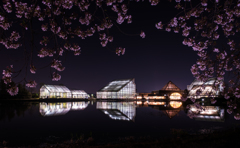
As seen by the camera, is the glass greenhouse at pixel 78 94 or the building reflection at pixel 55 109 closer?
the building reflection at pixel 55 109

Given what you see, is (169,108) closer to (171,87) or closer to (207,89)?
(207,89)

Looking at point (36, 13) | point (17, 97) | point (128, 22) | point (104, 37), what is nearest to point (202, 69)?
point (128, 22)

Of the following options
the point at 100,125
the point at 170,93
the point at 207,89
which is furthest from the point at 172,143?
the point at 170,93

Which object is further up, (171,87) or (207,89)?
(171,87)

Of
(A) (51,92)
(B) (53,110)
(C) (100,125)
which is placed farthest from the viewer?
(A) (51,92)

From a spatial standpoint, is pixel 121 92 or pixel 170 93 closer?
pixel 121 92

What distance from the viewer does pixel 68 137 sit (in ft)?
41.5

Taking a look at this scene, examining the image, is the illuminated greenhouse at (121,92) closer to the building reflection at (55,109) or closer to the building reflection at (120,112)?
the building reflection at (55,109)

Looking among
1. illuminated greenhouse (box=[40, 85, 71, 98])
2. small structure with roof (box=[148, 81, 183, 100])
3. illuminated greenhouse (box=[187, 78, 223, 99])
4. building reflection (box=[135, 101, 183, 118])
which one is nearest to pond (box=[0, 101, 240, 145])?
building reflection (box=[135, 101, 183, 118])

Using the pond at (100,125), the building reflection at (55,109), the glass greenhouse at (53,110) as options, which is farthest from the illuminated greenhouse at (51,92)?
the pond at (100,125)

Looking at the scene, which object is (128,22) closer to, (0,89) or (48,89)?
(48,89)

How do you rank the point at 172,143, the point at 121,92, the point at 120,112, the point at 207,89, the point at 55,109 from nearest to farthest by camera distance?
the point at 172,143
the point at 120,112
the point at 55,109
the point at 207,89
the point at 121,92

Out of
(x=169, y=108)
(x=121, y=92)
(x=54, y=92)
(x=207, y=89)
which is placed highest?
(x=207, y=89)

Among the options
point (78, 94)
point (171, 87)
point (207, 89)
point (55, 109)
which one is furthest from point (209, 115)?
point (78, 94)
